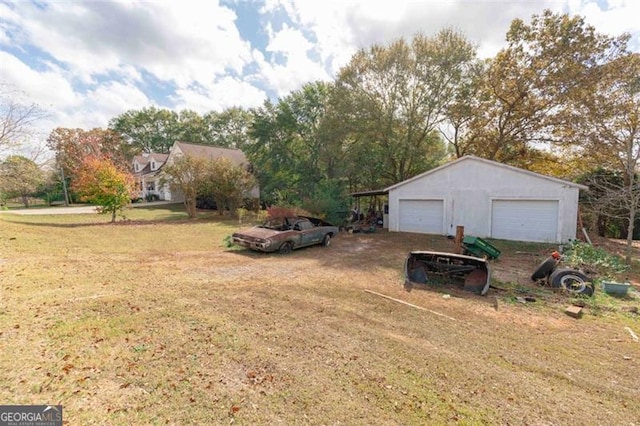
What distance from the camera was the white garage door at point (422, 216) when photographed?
14.1m

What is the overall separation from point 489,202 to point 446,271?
25.6 ft

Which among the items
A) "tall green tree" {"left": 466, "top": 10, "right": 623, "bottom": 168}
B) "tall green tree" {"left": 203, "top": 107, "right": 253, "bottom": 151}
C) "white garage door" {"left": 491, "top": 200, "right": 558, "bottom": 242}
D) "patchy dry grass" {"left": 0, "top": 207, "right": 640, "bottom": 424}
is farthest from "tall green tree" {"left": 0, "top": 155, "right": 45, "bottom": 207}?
"tall green tree" {"left": 203, "top": 107, "right": 253, "bottom": 151}

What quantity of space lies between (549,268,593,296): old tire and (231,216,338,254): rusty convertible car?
713cm

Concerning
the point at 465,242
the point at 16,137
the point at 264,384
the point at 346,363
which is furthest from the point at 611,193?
the point at 16,137

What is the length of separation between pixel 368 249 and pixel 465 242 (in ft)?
11.3

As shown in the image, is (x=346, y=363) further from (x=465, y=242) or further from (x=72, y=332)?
(x=465, y=242)

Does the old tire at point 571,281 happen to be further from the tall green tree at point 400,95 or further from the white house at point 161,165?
the white house at point 161,165

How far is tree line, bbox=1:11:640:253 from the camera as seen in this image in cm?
1338

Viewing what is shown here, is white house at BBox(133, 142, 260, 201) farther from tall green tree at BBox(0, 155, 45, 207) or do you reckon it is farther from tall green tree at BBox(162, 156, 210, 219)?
tall green tree at BBox(0, 155, 45, 207)

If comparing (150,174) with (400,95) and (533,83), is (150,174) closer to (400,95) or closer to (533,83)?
(400,95)

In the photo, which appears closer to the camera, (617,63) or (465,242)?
(465,242)

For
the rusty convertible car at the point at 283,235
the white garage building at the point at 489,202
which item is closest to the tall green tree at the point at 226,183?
the rusty convertible car at the point at 283,235

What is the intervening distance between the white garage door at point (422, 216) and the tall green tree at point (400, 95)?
4.93 meters

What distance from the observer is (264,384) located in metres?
2.91
